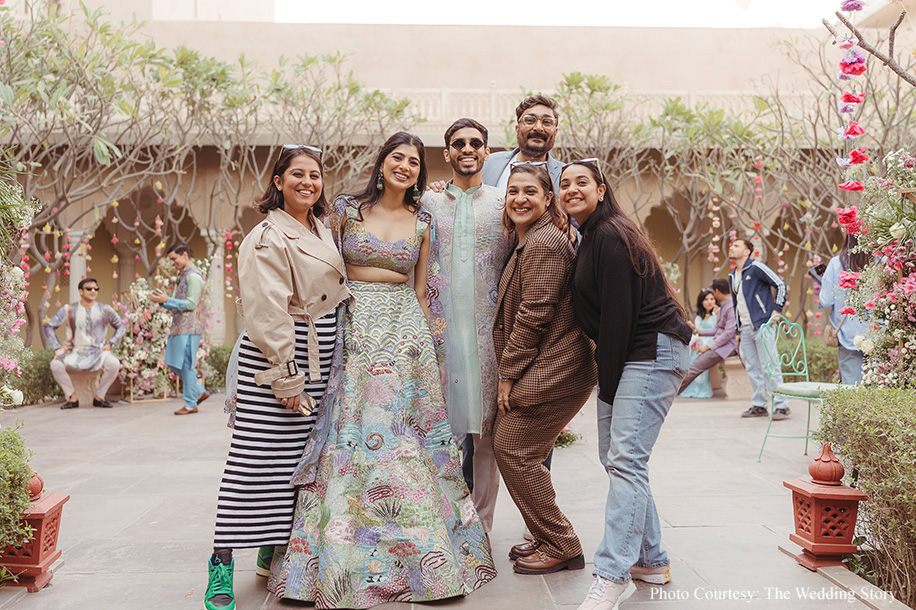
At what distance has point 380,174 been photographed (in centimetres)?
364

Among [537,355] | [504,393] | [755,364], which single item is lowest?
[755,364]

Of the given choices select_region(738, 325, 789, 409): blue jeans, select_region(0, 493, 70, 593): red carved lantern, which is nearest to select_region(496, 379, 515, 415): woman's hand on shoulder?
select_region(0, 493, 70, 593): red carved lantern

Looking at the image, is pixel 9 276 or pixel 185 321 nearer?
pixel 9 276

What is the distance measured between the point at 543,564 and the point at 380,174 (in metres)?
1.87

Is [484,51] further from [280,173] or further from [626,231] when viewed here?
[626,231]

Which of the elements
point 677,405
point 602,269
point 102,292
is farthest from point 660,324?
point 102,292

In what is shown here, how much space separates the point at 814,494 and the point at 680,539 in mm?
810

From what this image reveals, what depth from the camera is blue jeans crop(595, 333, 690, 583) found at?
10.0ft

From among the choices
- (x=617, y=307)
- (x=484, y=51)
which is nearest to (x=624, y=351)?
(x=617, y=307)

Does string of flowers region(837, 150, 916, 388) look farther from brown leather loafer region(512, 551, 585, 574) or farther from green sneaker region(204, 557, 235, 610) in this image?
green sneaker region(204, 557, 235, 610)

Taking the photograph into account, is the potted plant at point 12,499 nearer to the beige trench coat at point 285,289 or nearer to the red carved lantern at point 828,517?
the beige trench coat at point 285,289

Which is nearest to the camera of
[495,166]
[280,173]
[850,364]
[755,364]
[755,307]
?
[280,173]

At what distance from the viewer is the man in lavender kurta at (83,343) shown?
384 inches

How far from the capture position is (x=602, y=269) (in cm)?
313
